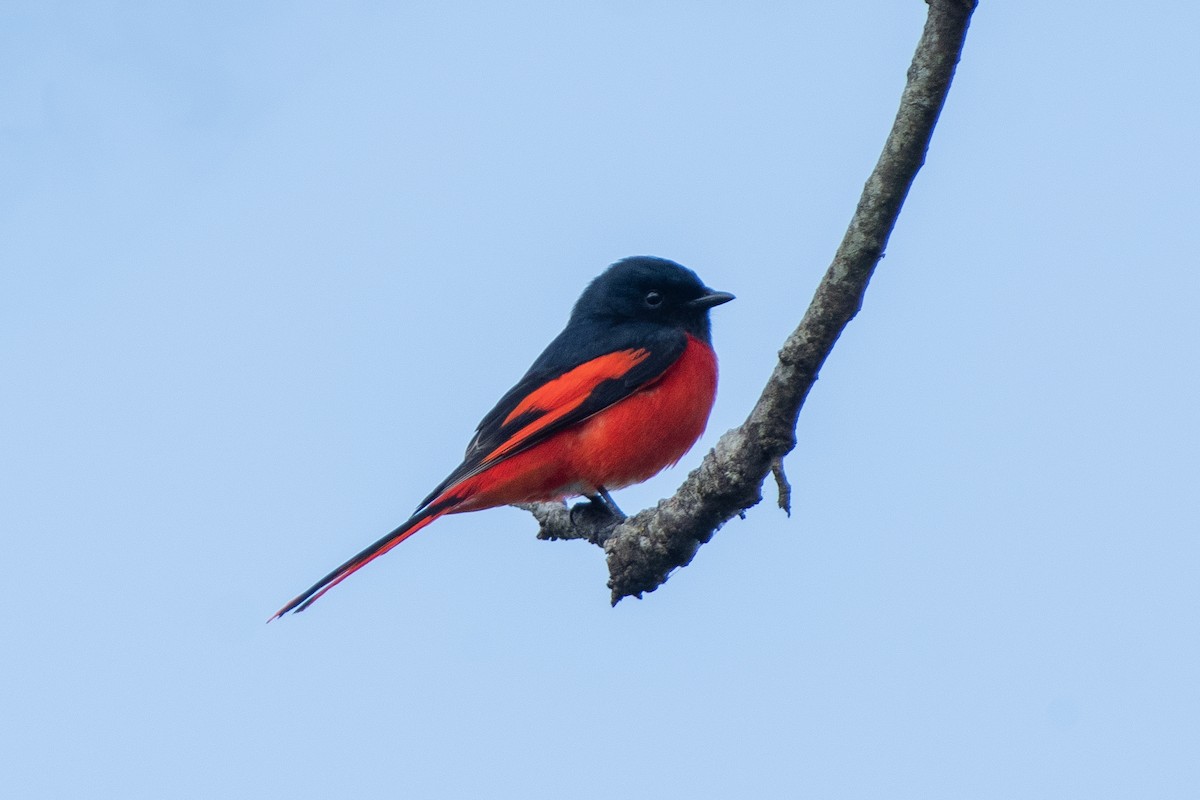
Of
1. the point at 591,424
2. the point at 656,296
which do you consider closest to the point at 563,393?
the point at 591,424

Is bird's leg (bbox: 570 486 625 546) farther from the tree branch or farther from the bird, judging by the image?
the tree branch

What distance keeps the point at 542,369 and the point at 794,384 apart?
138 inches

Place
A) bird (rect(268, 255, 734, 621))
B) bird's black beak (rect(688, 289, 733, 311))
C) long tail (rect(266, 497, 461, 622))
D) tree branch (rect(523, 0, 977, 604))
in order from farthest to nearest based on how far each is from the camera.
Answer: bird's black beak (rect(688, 289, 733, 311)), bird (rect(268, 255, 734, 621)), long tail (rect(266, 497, 461, 622)), tree branch (rect(523, 0, 977, 604))

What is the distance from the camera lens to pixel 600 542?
289 inches

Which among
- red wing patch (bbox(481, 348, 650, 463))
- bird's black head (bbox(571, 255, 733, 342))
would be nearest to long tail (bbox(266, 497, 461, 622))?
red wing patch (bbox(481, 348, 650, 463))

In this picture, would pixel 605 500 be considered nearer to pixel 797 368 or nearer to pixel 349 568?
pixel 349 568

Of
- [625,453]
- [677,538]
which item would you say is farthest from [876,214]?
[625,453]

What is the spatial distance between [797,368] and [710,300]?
3751 mm

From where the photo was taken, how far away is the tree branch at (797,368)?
13.4 ft

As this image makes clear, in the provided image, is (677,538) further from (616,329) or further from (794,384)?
(616,329)

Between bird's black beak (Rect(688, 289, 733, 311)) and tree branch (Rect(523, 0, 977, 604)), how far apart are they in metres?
2.61

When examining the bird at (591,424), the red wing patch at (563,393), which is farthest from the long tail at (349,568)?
the red wing patch at (563,393)

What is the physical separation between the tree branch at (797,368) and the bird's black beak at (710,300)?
2.61 metres

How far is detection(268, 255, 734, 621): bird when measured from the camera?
7.32 meters
